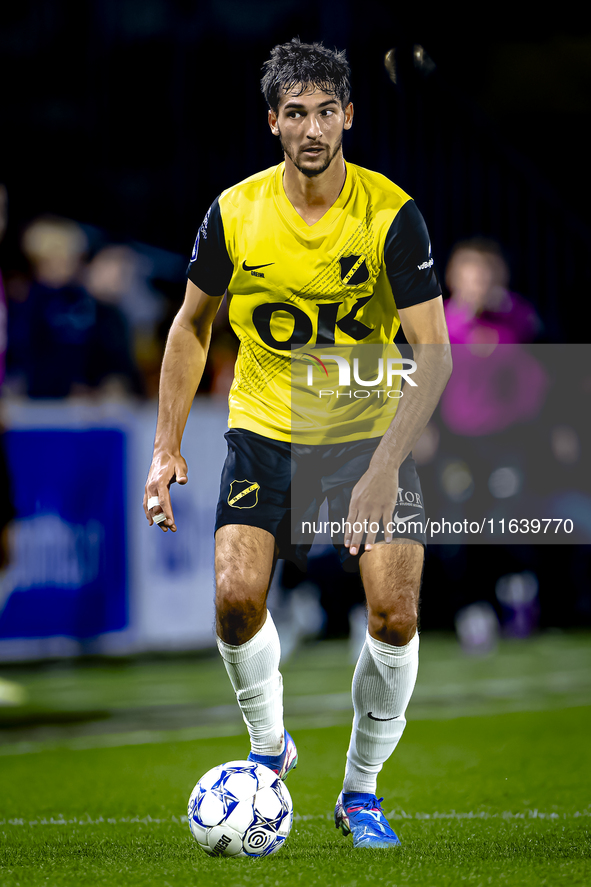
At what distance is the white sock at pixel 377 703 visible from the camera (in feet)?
11.2

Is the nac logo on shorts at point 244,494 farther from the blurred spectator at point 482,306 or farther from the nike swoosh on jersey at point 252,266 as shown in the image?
the blurred spectator at point 482,306

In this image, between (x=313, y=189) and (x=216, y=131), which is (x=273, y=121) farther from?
(x=216, y=131)

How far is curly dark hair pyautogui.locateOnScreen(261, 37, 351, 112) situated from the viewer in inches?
134

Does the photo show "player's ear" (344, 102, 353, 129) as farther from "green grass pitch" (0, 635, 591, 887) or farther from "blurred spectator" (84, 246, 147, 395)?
"blurred spectator" (84, 246, 147, 395)

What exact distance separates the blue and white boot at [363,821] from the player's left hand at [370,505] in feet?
2.52

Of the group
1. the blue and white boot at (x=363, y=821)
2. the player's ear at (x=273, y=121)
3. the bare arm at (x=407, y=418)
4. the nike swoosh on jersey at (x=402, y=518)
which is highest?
the player's ear at (x=273, y=121)

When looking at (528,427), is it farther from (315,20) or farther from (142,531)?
(315,20)

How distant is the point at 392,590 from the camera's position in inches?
131

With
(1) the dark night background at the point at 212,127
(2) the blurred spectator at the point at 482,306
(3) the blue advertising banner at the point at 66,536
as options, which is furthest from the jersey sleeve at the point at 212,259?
(1) the dark night background at the point at 212,127

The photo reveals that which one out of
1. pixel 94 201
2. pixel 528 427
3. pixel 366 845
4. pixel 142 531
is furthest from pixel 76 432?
pixel 366 845

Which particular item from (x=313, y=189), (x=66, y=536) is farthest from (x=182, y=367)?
(x=66, y=536)

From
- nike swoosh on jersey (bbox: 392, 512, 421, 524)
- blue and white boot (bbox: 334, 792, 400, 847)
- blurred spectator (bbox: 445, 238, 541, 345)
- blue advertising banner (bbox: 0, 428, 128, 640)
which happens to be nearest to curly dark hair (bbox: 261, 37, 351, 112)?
nike swoosh on jersey (bbox: 392, 512, 421, 524)

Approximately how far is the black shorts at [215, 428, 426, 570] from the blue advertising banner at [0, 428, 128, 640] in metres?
3.89

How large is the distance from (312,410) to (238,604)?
691 mm
